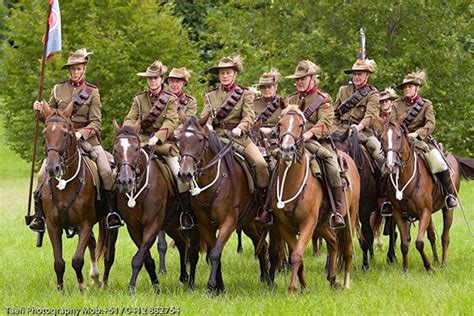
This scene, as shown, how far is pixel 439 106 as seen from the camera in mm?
37406

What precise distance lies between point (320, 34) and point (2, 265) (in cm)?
2106

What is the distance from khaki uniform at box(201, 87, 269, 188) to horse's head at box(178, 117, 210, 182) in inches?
37.0

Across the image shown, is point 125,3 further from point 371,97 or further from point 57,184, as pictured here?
point 57,184

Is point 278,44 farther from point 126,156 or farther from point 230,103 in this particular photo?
point 126,156

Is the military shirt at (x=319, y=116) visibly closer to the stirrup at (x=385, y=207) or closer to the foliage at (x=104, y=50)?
the stirrup at (x=385, y=207)

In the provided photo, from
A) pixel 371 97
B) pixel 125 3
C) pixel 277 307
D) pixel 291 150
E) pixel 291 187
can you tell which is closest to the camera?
pixel 277 307

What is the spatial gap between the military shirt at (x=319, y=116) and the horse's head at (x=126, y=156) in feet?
8.01

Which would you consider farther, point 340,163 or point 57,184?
point 340,163

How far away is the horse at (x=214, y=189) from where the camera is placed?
13273 mm

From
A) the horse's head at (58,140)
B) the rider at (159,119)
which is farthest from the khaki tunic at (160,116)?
the horse's head at (58,140)

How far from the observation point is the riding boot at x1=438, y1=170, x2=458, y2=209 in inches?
682

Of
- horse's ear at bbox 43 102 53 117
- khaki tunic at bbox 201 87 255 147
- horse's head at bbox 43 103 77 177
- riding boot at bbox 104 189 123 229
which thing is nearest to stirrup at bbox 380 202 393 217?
khaki tunic at bbox 201 87 255 147

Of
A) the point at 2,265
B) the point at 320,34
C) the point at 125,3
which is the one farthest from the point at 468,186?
the point at 2,265

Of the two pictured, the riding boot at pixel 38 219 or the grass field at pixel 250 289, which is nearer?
the grass field at pixel 250 289
